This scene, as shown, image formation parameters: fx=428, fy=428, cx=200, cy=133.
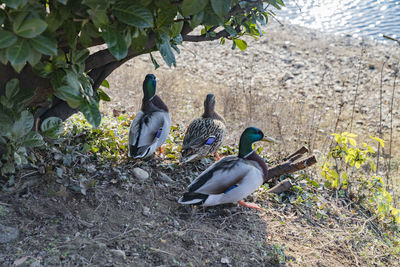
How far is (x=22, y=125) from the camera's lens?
2.58 meters

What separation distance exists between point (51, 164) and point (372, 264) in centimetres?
271

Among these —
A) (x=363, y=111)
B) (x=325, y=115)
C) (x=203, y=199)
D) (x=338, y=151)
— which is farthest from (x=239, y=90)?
(x=203, y=199)

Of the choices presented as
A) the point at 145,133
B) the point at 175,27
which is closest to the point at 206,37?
the point at 175,27

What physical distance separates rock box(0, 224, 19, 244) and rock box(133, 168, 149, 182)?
1.27 meters

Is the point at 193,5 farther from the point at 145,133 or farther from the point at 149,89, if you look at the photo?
the point at 149,89

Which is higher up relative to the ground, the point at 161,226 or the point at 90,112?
the point at 90,112

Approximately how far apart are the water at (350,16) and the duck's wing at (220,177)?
1101 centimetres

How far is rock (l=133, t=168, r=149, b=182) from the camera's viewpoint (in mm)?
3766

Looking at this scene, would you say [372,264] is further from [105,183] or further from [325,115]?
[325,115]

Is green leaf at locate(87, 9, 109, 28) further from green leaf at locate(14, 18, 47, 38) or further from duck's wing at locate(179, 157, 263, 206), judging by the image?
duck's wing at locate(179, 157, 263, 206)

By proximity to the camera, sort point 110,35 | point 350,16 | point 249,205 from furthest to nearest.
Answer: point 350,16 < point 249,205 < point 110,35

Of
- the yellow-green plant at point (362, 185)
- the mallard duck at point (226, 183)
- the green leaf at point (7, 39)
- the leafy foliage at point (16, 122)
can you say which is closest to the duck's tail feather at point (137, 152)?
the mallard duck at point (226, 183)

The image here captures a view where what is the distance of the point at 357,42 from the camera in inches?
508

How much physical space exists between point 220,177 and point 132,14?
197cm
